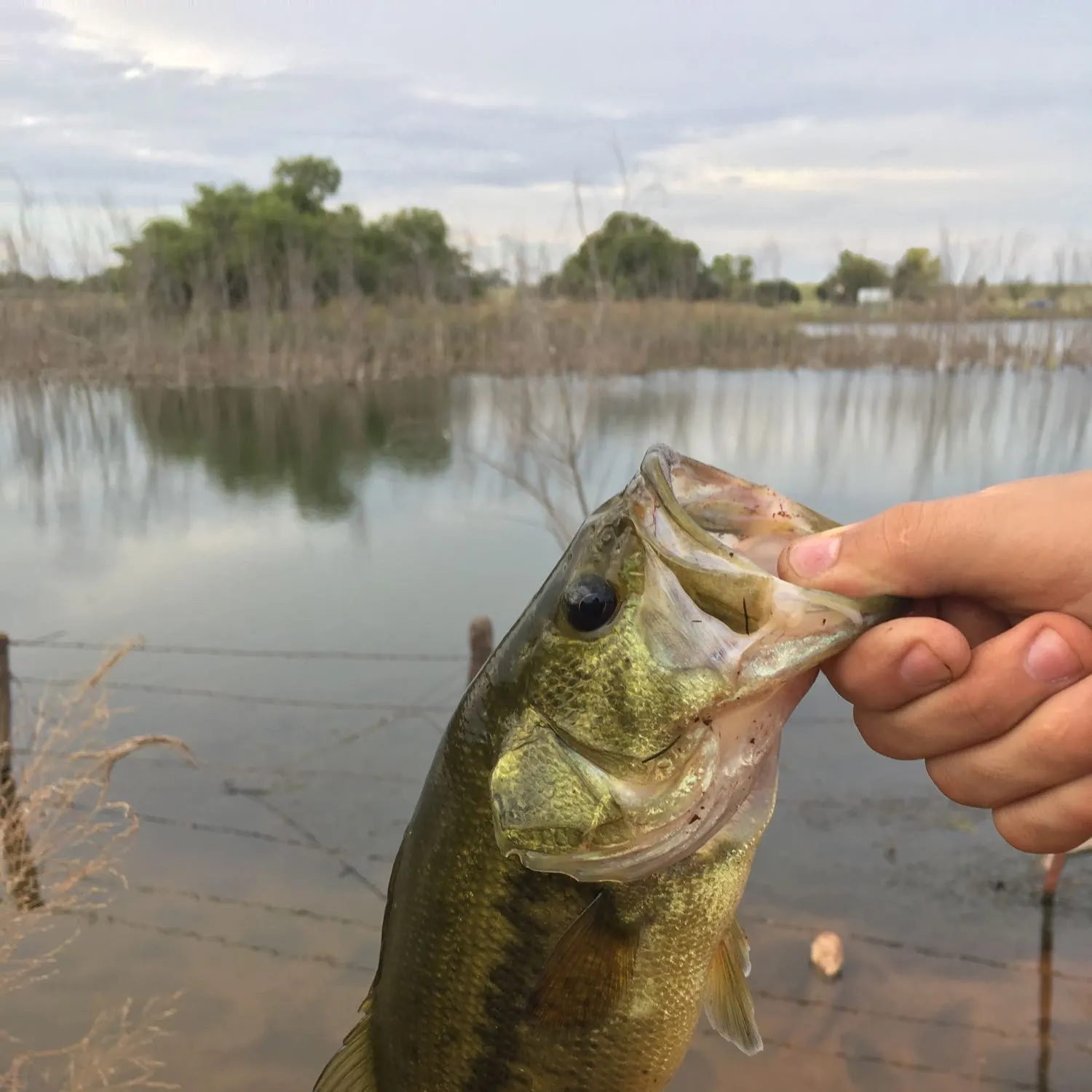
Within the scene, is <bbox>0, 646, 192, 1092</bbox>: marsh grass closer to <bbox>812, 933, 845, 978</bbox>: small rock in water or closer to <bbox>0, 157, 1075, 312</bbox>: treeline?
<bbox>812, 933, 845, 978</bbox>: small rock in water

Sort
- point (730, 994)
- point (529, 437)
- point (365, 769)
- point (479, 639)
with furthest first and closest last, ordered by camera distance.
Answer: point (529, 437)
point (365, 769)
point (479, 639)
point (730, 994)

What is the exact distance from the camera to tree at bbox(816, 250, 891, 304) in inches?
1101

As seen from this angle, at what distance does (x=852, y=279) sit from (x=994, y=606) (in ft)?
109

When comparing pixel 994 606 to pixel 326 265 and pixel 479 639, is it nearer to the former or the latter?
pixel 479 639

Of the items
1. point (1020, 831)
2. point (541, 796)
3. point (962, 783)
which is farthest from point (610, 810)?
Answer: point (1020, 831)

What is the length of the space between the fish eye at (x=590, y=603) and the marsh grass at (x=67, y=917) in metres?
2.79

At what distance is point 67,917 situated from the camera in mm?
4965

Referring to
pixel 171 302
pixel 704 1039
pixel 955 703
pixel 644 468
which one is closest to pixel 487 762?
pixel 644 468

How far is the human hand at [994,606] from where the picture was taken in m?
1.28

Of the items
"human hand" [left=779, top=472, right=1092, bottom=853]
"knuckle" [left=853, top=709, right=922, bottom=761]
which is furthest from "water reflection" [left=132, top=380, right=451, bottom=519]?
"human hand" [left=779, top=472, right=1092, bottom=853]

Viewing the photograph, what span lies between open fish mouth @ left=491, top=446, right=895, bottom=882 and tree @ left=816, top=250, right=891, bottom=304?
25.8 metres

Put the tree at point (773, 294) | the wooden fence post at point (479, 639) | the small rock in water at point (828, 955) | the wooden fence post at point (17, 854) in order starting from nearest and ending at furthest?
1. the wooden fence post at point (17, 854)
2. the small rock in water at point (828, 955)
3. the wooden fence post at point (479, 639)
4. the tree at point (773, 294)

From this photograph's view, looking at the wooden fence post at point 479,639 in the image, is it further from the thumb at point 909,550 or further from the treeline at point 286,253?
the treeline at point 286,253

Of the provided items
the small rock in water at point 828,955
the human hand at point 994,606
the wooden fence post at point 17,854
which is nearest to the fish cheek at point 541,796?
the human hand at point 994,606
